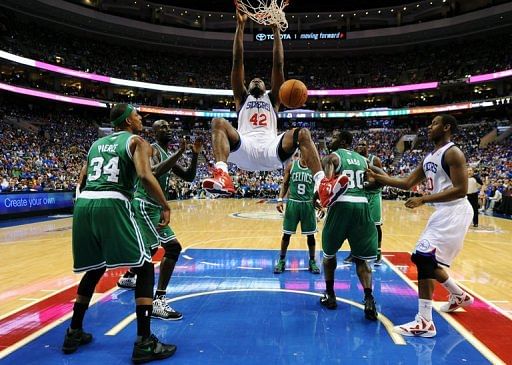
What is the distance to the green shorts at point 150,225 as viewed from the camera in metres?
4.92

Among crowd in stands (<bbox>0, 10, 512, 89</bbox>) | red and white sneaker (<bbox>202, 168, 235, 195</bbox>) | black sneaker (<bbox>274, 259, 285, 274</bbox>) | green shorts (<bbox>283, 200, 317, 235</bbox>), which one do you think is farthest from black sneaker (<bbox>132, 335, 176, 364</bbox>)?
crowd in stands (<bbox>0, 10, 512, 89</bbox>)

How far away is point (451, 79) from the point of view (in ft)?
119

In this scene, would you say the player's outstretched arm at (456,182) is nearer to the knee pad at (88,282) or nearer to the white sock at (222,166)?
the white sock at (222,166)

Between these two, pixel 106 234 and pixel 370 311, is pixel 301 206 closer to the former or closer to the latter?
pixel 370 311

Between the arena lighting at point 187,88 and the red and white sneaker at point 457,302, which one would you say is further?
the arena lighting at point 187,88

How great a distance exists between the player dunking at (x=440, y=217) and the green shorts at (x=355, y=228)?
69 cm

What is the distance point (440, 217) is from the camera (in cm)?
433

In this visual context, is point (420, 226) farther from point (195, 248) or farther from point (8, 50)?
point (8, 50)

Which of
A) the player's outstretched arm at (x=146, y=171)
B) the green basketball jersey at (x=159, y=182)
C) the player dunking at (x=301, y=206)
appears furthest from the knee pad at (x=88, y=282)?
the player dunking at (x=301, y=206)

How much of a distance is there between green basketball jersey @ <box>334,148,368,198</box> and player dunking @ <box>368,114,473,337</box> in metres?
0.92

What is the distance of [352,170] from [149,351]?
3249mm

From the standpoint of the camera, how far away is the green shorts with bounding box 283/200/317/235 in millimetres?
7262

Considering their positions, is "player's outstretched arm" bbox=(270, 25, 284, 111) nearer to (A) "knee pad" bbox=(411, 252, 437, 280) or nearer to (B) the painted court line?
(A) "knee pad" bbox=(411, 252, 437, 280)

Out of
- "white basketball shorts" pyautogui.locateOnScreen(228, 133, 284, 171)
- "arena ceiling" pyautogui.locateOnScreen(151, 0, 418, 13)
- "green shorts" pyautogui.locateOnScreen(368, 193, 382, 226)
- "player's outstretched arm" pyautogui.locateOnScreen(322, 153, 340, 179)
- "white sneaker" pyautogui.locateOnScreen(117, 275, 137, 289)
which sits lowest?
"white sneaker" pyautogui.locateOnScreen(117, 275, 137, 289)
